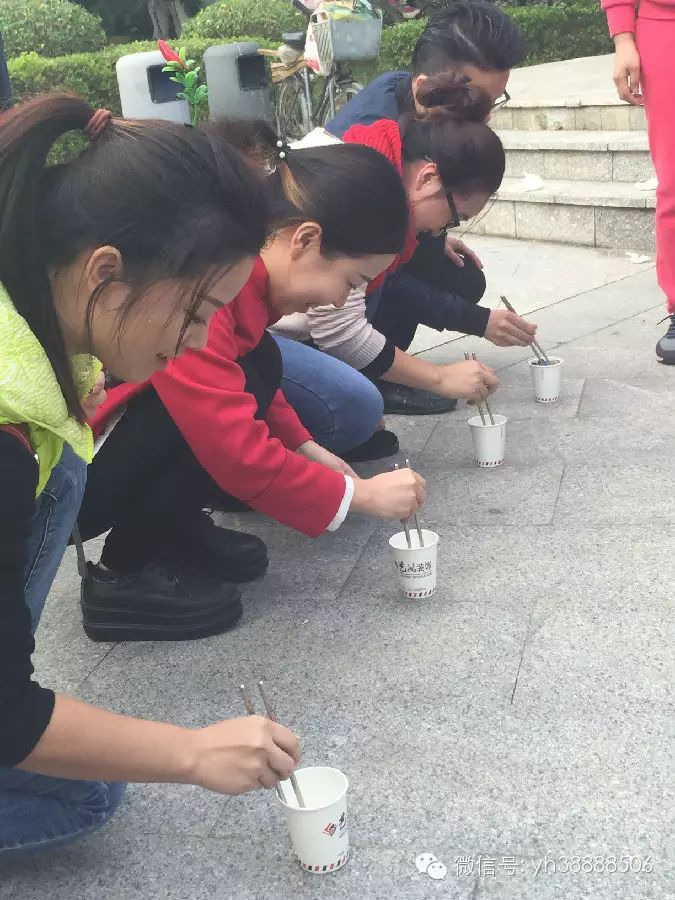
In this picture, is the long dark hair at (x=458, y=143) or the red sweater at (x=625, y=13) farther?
the red sweater at (x=625, y=13)

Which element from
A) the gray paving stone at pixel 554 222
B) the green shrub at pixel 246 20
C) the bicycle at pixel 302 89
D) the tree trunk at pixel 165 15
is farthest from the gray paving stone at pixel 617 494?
the tree trunk at pixel 165 15

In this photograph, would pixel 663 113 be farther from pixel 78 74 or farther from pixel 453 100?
pixel 78 74

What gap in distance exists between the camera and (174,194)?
1384mm

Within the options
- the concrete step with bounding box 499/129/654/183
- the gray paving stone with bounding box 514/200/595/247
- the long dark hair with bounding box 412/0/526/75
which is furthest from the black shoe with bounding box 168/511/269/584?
the concrete step with bounding box 499/129/654/183

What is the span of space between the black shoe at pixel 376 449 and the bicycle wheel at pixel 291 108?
21.8 ft

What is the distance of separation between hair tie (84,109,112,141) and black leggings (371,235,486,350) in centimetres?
201

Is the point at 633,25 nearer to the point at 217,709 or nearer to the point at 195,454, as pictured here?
the point at 195,454

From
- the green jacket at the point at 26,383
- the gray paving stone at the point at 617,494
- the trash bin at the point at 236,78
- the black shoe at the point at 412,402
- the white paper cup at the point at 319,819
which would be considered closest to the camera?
the green jacket at the point at 26,383

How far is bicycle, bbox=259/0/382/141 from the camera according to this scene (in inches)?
337

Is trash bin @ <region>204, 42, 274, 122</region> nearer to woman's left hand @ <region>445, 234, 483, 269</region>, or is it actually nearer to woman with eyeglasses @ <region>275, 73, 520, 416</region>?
woman's left hand @ <region>445, 234, 483, 269</region>

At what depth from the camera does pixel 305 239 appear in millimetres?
2230

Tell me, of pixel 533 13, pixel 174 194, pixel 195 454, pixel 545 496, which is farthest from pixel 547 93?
pixel 174 194

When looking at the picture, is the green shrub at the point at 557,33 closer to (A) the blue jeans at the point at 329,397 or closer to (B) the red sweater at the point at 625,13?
(B) the red sweater at the point at 625,13

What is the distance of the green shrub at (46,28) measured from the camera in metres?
11.5
